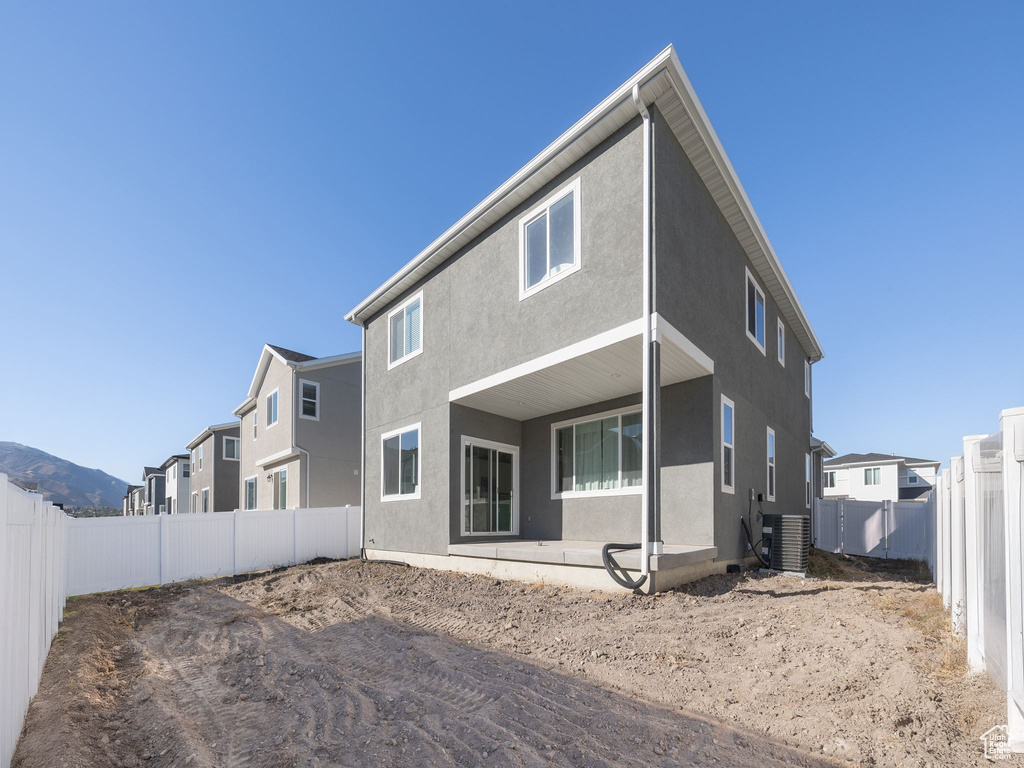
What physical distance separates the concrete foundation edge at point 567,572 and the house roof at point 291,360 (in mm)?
11506

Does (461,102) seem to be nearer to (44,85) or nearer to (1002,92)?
(44,85)

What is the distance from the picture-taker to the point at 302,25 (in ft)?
A: 32.6

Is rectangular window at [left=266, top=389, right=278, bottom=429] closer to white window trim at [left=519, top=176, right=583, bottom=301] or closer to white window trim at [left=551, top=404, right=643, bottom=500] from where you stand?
white window trim at [left=551, top=404, right=643, bottom=500]

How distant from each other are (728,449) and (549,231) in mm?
4973

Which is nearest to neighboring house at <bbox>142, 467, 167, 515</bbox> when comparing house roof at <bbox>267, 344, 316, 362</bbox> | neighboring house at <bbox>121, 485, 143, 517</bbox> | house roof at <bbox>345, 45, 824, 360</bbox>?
neighboring house at <bbox>121, 485, 143, 517</bbox>

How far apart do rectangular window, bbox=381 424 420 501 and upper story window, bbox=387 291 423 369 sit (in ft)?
5.91

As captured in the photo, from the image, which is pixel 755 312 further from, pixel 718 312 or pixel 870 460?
pixel 870 460

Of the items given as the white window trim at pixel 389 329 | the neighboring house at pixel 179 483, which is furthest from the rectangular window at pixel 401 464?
the neighboring house at pixel 179 483

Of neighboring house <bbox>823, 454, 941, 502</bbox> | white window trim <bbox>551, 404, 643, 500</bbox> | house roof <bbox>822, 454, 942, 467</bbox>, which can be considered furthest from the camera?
house roof <bbox>822, 454, 942, 467</bbox>

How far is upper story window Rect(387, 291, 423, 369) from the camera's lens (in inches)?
507

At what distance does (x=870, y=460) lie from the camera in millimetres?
41312

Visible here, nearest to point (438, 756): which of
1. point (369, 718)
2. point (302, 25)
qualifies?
point (369, 718)

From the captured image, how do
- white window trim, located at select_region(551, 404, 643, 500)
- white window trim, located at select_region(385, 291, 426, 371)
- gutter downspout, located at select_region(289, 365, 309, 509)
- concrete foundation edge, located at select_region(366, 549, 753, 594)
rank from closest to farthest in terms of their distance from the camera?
concrete foundation edge, located at select_region(366, 549, 753, 594) → white window trim, located at select_region(551, 404, 643, 500) → white window trim, located at select_region(385, 291, 426, 371) → gutter downspout, located at select_region(289, 365, 309, 509)

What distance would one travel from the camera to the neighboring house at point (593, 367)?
7.98 meters
